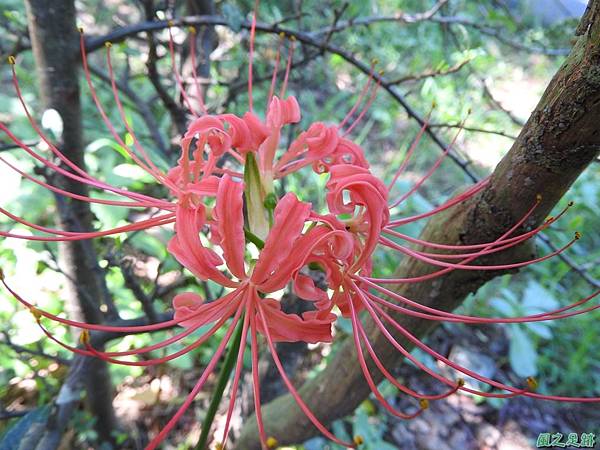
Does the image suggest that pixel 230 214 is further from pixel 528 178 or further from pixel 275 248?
pixel 528 178

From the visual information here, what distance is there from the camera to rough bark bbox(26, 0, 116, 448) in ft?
2.94

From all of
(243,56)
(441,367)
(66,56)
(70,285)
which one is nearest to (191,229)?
(66,56)

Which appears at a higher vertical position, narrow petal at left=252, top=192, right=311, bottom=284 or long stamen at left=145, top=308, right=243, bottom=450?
narrow petal at left=252, top=192, right=311, bottom=284

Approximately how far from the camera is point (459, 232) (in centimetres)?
70

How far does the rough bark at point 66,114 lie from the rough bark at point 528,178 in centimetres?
63

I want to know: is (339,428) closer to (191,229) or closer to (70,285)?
(70,285)

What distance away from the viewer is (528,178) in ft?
1.90

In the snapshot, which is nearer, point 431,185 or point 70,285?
point 70,285

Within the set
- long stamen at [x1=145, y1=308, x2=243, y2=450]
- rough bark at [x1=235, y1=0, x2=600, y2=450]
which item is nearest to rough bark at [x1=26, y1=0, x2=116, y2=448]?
long stamen at [x1=145, y1=308, x2=243, y2=450]

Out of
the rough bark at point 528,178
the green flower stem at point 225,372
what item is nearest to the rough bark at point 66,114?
the green flower stem at point 225,372

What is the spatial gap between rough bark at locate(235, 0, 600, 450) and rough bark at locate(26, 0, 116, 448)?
24.7 inches

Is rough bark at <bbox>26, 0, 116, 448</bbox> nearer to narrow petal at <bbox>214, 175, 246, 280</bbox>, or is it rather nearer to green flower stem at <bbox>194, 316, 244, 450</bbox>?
green flower stem at <bbox>194, 316, 244, 450</bbox>

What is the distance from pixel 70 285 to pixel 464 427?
164cm

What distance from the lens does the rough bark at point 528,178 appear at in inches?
19.0
